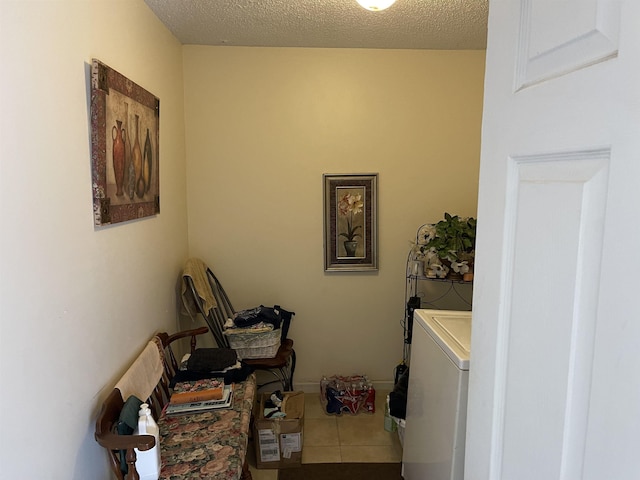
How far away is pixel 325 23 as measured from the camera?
262cm

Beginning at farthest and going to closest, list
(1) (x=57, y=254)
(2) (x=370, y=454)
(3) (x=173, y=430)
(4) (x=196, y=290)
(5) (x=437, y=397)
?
(4) (x=196, y=290), (2) (x=370, y=454), (3) (x=173, y=430), (5) (x=437, y=397), (1) (x=57, y=254)

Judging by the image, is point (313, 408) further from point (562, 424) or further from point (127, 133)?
point (562, 424)

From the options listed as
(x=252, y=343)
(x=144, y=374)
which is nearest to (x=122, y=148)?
(x=144, y=374)

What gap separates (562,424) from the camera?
2.15ft

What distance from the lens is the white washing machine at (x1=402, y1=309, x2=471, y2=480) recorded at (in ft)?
5.01

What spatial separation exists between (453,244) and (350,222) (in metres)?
0.84

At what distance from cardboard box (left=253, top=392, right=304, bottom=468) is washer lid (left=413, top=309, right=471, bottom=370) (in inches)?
40.0

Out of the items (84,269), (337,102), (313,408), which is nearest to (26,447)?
(84,269)

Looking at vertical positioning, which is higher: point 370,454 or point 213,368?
point 213,368

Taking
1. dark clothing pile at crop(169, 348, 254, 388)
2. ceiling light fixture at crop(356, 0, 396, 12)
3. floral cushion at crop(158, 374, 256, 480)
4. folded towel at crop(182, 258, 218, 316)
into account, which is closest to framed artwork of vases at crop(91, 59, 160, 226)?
folded towel at crop(182, 258, 218, 316)

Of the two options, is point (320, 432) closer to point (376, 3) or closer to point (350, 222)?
point (350, 222)

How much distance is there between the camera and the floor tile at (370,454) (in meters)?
2.56

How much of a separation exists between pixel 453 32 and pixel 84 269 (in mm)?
2497

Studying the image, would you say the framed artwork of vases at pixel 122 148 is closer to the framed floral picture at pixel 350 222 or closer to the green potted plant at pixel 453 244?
the framed floral picture at pixel 350 222
